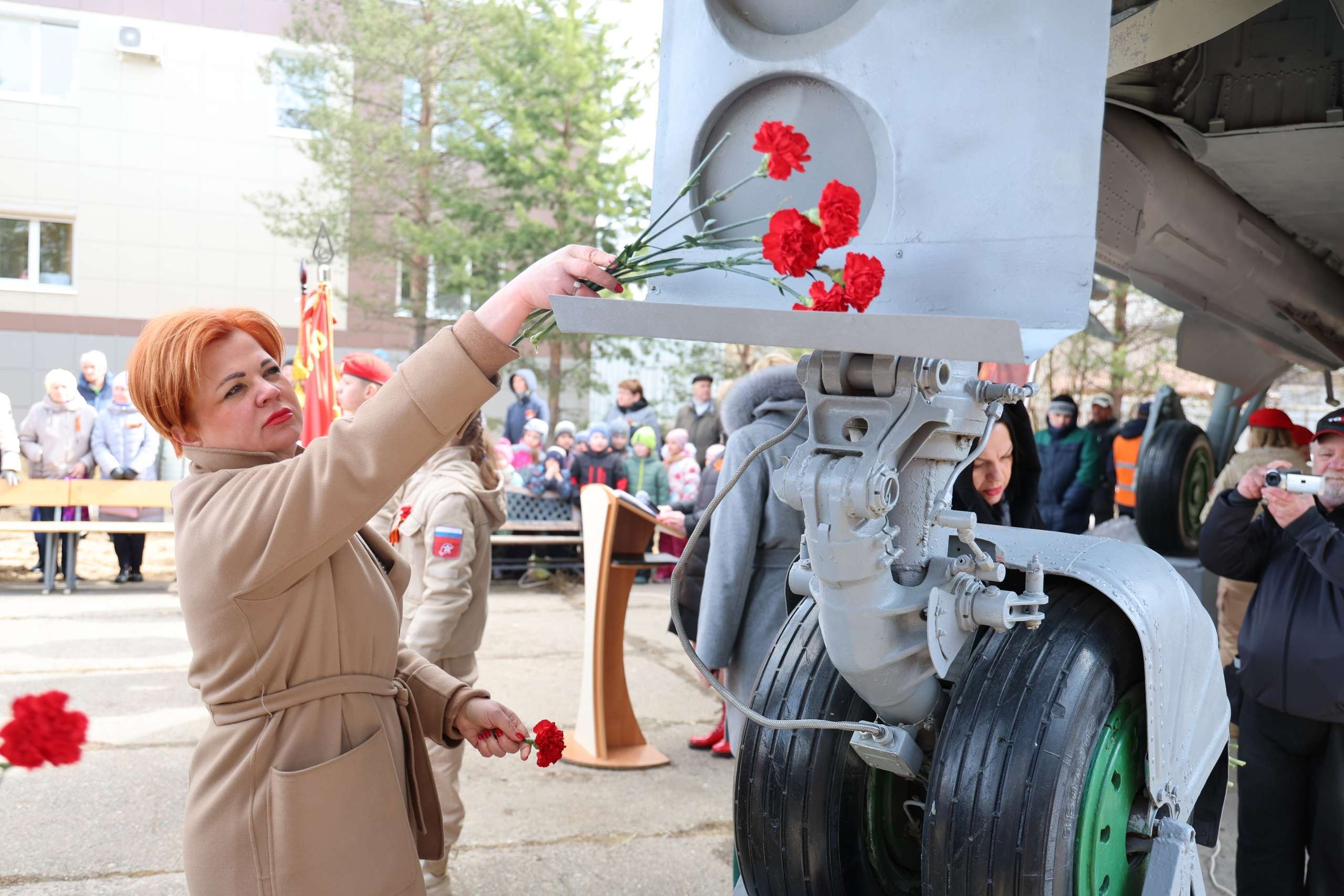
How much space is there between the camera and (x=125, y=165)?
703 inches

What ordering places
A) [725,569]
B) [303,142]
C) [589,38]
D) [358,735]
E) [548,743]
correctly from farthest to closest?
[303,142], [589,38], [725,569], [548,743], [358,735]

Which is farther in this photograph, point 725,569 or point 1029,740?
point 725,569

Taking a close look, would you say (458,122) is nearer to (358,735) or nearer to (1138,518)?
(1138,518)

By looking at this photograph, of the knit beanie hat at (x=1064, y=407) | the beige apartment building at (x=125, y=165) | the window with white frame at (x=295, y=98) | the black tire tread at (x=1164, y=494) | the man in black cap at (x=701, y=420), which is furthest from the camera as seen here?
the window with white frame at (x=295, y=98)

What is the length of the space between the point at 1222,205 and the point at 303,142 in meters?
16.6

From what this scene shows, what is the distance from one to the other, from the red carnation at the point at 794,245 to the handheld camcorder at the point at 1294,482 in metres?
2.15

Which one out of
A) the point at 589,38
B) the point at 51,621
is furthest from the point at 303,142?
the point at 51,621

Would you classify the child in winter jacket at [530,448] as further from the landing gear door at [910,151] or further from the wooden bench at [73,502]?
the landing gear door at [910,151]

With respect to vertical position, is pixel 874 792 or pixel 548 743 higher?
pixel 548 743

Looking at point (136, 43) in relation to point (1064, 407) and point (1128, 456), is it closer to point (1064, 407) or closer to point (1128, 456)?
point (1064, 407)

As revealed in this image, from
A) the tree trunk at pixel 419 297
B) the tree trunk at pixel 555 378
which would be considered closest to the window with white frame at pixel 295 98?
the tree trunk at pixel 419 297

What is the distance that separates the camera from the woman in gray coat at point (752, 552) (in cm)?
347

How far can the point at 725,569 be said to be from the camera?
347 cm

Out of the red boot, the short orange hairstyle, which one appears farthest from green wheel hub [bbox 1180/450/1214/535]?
the short orange hairstyle
